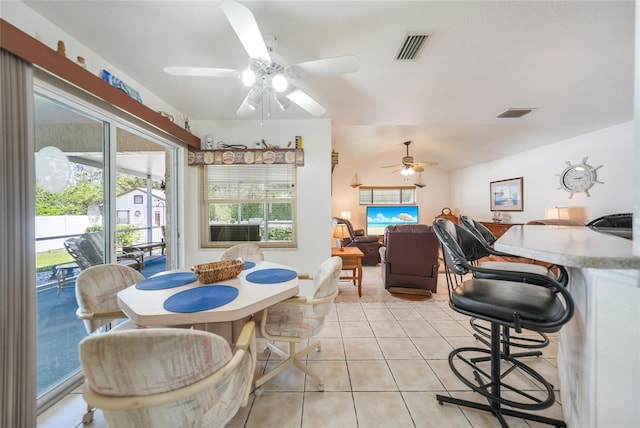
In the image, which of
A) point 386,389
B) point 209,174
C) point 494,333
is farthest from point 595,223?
point 209,174

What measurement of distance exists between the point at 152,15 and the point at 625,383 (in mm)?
3034

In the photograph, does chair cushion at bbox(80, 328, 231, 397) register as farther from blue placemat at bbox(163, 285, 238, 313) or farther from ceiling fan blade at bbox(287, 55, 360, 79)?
ceiling fan blade at bbox(287, 55, 360, 79)

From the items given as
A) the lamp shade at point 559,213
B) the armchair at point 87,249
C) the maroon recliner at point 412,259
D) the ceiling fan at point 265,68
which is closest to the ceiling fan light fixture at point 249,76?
the ceiling fan at point 265,68

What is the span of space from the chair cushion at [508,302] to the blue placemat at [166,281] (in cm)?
177

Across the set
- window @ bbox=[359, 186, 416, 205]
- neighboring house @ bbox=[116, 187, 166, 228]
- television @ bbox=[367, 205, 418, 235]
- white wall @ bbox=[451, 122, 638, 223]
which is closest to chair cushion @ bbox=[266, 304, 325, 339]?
white wall @ bbox=[451, 122, 638, 223]

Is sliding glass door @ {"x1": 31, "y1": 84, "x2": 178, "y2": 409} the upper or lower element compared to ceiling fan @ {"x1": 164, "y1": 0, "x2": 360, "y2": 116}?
lower

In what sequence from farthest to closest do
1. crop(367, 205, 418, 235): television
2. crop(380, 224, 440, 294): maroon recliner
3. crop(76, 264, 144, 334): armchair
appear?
crop(367, 205, 418, 235): television → crop(380, 224, 440, 294): maroon recliner → crop(76, 264, 144, 334): armchair

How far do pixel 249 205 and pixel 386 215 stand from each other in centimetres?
519

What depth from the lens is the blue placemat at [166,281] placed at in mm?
1527

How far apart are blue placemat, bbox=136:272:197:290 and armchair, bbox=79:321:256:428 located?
0.78m

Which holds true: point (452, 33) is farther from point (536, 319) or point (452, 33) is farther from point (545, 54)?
point (536, 319)

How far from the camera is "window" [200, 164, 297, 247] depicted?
315 cm

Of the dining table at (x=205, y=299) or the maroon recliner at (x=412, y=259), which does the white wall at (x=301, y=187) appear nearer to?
the maroon recliner at (x=412, y=259)

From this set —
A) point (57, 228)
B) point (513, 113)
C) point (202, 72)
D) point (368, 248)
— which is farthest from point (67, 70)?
point (368, 248)
